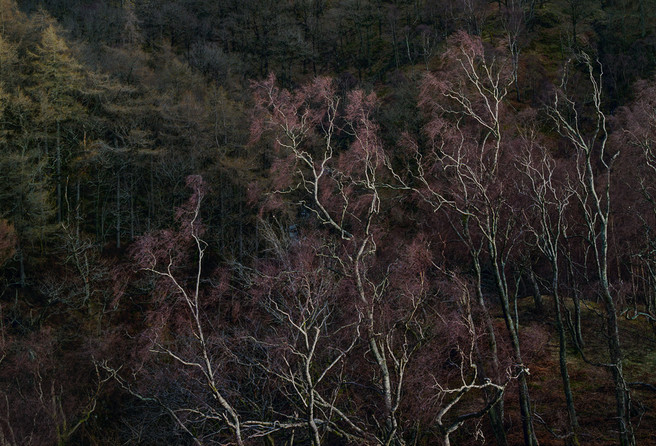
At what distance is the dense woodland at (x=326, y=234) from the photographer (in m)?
15.0

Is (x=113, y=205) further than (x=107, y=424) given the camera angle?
Yes

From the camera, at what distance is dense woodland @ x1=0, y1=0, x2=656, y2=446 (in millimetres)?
14969

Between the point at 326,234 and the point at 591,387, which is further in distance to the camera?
the point at 326,234

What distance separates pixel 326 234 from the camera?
24.5m

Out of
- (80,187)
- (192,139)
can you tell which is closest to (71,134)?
(80,187)

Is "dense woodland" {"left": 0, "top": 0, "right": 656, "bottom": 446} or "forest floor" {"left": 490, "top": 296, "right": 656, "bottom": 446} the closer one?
"dense woodland" {"left": 0, "top": 0, "right": 656, "bottom": 446}

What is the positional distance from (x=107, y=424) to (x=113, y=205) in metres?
18.1

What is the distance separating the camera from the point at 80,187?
122ft

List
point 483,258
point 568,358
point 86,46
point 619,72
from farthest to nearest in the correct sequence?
point 619,72
point 86,46
point 483,258
point 568,358

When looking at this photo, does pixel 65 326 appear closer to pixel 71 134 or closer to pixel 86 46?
pixel 71 134

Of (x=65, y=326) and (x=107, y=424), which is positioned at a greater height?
(x=65, y=326)

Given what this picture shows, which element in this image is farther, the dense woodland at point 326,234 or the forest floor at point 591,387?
the forest floor at point 591,387

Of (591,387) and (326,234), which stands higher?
(326,234)

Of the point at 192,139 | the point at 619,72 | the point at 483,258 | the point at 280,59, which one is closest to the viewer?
the point at 483,258
